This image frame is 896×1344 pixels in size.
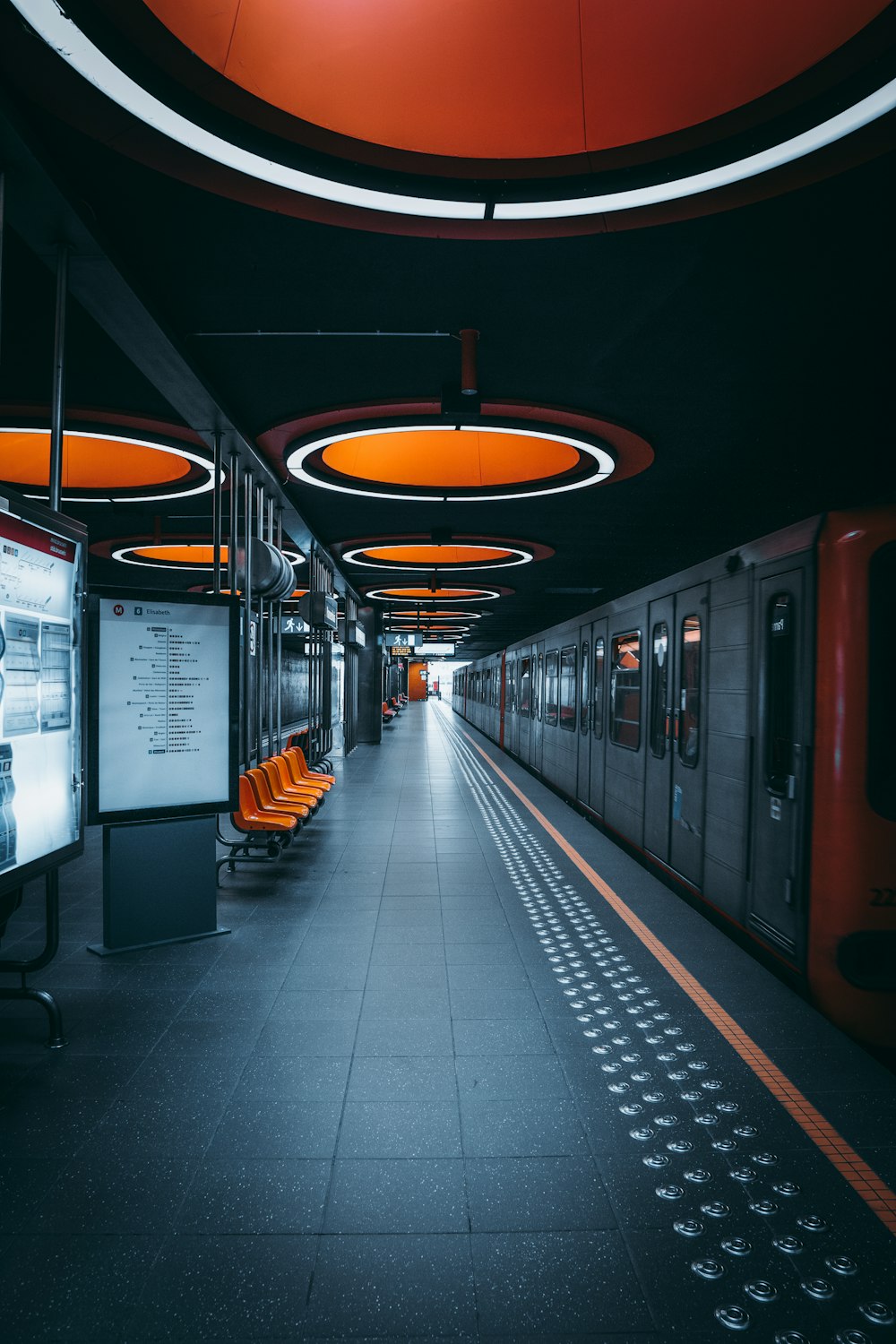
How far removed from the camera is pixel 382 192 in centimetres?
309

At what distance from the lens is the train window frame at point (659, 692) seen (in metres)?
6.39

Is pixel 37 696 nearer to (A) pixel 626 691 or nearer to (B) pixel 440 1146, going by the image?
(B) pixel 440 1146

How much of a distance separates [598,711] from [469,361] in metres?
5.30

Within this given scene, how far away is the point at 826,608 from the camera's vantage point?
3.65 meters

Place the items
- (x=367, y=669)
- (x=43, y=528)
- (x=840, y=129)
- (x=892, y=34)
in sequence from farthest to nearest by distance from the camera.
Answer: (x=367, y=669) < (x=43, y=528) < (x=840, y=129) < (x=892, y=34)

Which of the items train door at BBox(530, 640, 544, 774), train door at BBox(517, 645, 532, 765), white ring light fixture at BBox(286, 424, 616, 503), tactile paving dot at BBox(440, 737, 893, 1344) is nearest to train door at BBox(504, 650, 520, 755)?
train door at BBox(517, 645, 532, 765)

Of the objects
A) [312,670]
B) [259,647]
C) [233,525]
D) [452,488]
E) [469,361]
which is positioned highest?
[452,488]

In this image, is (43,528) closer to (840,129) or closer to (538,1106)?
(538,1106)

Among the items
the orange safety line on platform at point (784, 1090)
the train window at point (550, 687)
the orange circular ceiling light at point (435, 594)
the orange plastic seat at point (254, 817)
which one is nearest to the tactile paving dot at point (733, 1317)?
the orange safety line on platform at point (784, 1090)

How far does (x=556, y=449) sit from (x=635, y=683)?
246cm

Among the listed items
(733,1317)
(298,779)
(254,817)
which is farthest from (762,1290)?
(298,779)

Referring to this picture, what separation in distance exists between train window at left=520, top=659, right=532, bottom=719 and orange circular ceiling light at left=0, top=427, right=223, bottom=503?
8.42 meters

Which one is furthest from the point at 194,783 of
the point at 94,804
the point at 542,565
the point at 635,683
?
the point at 542,565

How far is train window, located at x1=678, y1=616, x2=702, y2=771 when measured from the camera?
Result: 563 cm
